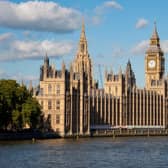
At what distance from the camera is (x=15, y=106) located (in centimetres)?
12588

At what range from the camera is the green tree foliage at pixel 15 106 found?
123000mm

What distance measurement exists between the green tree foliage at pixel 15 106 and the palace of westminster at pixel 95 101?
51.1 feet

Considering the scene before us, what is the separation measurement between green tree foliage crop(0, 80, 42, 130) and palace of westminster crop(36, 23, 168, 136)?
613 inches

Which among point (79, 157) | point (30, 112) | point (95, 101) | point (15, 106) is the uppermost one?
point (95, 101)

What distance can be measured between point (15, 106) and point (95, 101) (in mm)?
41960

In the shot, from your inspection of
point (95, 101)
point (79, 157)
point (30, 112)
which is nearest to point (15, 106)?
point (30, 112)

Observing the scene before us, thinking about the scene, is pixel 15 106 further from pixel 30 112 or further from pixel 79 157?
pixel 79 157

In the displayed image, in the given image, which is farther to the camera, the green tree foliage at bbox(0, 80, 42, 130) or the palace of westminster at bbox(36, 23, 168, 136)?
the palace of westminster at bbox(36, 23, 168, 136)

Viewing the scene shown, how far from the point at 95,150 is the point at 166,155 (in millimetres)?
11833

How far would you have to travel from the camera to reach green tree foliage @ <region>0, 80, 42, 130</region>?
404 ft

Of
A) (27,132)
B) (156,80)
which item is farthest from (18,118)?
(156,80)

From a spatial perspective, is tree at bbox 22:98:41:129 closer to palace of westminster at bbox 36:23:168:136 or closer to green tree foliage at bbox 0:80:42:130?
green tree foliage at bbox 0:80:42:130

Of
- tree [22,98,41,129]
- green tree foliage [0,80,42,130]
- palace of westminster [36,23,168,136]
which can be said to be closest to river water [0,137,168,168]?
green tree foliage [0,80,42,130]

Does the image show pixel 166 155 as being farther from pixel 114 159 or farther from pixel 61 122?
pixel 61 122
